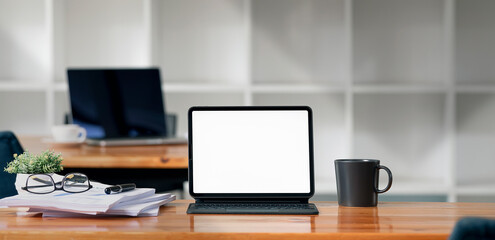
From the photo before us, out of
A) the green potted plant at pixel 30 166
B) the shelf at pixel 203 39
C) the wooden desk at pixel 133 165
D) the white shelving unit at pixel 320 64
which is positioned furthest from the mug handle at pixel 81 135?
the shelf at pixel 203 39

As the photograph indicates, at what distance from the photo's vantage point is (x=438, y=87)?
13.3ft

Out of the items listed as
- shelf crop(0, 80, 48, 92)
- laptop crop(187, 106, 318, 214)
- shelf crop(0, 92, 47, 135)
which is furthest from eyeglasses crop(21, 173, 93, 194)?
shelf crop(0, 92, 47, 135)

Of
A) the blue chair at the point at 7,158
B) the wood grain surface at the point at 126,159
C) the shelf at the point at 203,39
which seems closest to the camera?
the blue chair at the point at 7,158

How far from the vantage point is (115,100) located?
2.64 m

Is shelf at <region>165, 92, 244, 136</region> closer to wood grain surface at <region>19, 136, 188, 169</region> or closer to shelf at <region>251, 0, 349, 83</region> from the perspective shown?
shelf at <region>251, 0, 349, 83</region>

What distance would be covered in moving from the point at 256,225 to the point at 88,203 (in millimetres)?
364

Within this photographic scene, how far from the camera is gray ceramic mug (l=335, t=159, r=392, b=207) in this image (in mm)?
1378

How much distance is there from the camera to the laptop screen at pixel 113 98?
8.64ft

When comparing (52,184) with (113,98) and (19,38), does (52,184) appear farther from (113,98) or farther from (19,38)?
(19,38)

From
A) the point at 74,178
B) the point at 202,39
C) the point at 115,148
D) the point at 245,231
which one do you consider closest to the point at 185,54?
the point at 202,39

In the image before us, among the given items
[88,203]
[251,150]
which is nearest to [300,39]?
[251,150]

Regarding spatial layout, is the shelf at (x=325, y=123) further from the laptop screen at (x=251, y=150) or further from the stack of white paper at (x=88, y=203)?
the stack of white paper at (x=88, y=203)

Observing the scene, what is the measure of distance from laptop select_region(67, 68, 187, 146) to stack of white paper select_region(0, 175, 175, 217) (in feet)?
4.11

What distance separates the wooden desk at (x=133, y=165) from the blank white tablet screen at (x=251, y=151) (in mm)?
710
